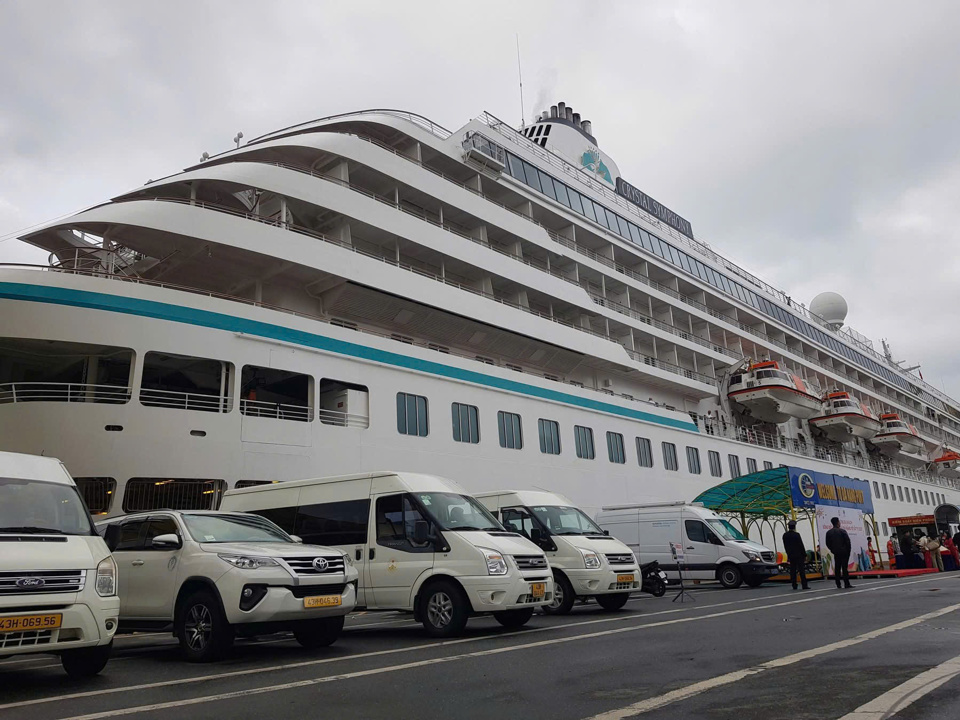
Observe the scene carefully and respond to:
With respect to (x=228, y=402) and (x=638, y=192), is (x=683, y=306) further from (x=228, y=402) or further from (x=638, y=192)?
(x=228, y=402)

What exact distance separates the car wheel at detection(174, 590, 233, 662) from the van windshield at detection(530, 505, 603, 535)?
6.22m

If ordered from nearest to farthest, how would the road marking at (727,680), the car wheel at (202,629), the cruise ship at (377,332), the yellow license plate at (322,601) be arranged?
the road marking at (727,680), the car wheel at (202,629), the yellow license plate at (322,601), the cruise ship at (377,332)

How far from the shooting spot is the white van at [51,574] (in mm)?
5352

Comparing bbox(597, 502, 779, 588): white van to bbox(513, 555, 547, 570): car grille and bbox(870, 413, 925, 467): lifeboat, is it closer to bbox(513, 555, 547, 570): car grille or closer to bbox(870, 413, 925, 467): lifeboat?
bbox(513, 555, 547, 570): car grille

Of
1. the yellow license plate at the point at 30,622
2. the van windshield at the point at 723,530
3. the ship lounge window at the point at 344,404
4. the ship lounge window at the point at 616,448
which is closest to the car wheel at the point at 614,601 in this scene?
the ship lounge window at the point at 344,404

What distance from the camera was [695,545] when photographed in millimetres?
17422

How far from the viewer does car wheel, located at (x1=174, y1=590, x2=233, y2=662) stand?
22.6 feet

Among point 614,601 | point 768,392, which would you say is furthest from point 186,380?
point 768,392

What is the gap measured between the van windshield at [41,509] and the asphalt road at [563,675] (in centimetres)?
126

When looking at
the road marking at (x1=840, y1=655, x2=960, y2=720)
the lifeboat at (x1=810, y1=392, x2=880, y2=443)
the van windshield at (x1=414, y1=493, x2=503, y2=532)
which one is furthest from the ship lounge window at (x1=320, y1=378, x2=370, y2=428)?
the lifeboat at (x1=810, y1=392, x2=880, y2=443)

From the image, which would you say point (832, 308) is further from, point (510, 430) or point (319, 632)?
point (319, 632)

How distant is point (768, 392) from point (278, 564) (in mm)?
28713

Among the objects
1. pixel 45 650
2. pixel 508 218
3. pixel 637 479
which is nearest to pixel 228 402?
pixel 45 650

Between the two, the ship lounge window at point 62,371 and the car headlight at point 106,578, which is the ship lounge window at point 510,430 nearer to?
the ship lounge window at point 62,371
